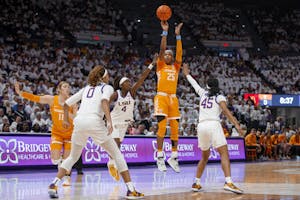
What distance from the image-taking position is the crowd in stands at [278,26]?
4391 cm

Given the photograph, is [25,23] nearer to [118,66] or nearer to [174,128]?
[118,66]

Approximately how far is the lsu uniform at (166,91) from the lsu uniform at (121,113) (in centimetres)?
75

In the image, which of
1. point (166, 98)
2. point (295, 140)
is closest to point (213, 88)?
point (166, 98)

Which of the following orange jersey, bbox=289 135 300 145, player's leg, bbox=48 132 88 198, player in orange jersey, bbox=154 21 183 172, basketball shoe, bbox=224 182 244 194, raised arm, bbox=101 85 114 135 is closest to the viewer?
raised arm, bbox=101 85 114 135

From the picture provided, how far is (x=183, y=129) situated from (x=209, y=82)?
1339 centimetres

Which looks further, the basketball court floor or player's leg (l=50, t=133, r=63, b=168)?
player's leg (l=50, t=133, r=63, b=168)

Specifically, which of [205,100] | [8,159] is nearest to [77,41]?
[8,159]

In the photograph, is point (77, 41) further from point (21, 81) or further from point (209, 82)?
point (209, 82)

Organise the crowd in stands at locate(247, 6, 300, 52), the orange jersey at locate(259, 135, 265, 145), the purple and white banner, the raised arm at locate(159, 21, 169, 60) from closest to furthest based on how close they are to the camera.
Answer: the raised arm at locate(159, 21, 169, 60)
the purple and white banner
the orange jersey at locate(259, 135, 265, 145)
the crowd in stands at locate(247, 6, 300, 52)

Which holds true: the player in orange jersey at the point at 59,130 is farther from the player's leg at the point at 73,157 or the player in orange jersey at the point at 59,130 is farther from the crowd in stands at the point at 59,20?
the crowd in stands at the point at 59,20

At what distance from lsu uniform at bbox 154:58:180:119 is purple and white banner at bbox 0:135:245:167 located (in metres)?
5.02

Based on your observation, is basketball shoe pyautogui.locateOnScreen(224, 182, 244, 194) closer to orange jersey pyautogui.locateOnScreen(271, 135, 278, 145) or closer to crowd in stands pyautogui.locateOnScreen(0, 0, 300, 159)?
crowd in stands pyautogui.locateOnScreen(0, 0, 300, 159)

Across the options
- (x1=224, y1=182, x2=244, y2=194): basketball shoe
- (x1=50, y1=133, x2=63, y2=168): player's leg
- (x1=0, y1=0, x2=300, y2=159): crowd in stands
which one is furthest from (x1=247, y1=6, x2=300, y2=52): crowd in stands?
(x1=224, y1=182, x2=244, y2=194): basketball shoe

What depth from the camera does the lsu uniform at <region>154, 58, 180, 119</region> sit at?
1302 centimetres
